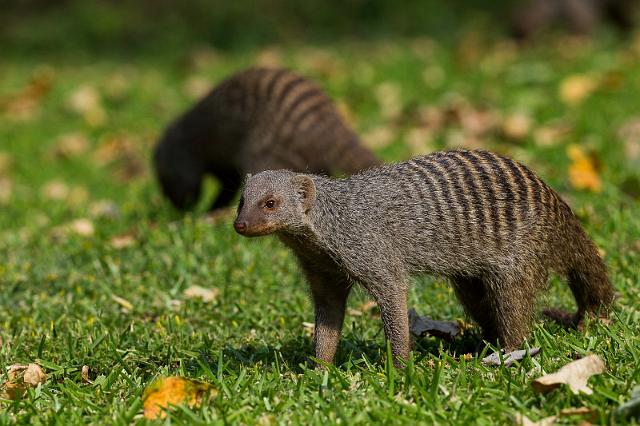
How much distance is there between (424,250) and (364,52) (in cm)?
743

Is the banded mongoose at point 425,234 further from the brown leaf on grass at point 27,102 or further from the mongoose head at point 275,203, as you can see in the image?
the brown leaf on grass at point 27,102

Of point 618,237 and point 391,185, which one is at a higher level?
point 391,185

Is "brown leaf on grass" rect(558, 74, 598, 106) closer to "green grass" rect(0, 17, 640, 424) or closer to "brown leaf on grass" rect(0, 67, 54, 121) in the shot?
"green grass" rect(0, 17, 640, 424)

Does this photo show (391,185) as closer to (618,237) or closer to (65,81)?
(618,237)

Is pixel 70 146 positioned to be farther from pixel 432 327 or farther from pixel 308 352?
pixel 432 327

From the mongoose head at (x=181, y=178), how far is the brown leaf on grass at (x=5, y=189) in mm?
1307

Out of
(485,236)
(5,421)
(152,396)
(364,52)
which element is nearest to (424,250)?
(485,236)

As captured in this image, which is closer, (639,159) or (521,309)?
(521,309)

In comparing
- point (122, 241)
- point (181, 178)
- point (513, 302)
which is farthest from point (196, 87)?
point (513, 302)

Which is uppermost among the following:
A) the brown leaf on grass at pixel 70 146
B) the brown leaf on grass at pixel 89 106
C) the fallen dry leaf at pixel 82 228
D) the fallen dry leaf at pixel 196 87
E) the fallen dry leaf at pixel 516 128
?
the fallen dry leaf at pixel 516 128

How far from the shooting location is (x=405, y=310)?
10.4ft

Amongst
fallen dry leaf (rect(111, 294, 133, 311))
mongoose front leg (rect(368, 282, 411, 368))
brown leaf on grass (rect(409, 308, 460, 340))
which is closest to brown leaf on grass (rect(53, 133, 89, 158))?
fallen dry leaf (rect(111, 294, 133, 311))

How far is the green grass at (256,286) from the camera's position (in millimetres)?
2824

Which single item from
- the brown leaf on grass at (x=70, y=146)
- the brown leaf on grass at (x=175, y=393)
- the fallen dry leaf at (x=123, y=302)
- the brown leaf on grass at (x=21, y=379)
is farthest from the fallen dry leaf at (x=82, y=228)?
the brown leaf on grass at (x=175, y=393)
